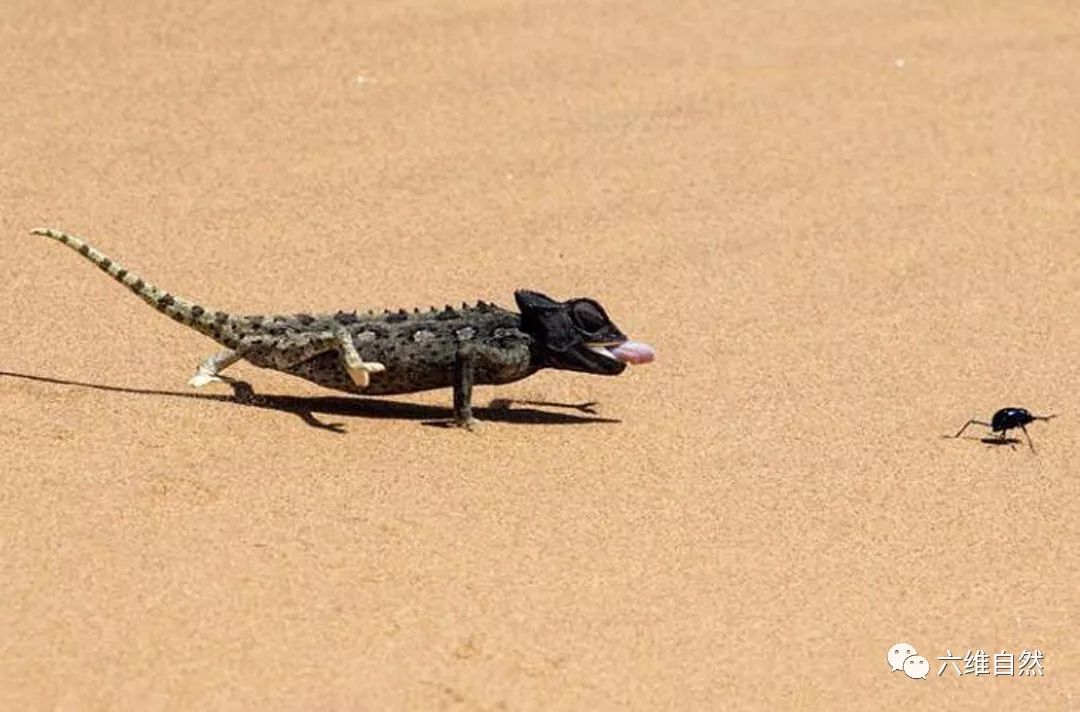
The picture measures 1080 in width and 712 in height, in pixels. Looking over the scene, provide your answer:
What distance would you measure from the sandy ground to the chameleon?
7.7 inches

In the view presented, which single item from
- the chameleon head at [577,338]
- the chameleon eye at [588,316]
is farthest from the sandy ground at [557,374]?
the chameleon eye at [588,316]

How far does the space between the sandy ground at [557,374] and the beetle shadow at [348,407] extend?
0.09 feet

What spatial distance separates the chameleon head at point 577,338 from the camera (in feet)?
25.6

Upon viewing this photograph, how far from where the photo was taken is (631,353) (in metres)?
7.90

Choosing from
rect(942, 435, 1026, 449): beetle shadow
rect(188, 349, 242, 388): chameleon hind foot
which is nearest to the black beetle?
rect(942, 435, 1026, 449): beetle shadow

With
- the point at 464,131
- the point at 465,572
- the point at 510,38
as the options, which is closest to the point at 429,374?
the point at 465,572

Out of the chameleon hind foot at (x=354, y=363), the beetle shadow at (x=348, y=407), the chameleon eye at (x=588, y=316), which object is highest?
the chameleon eye at (x=588, y=316)

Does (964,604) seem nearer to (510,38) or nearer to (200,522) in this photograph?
(200,522)

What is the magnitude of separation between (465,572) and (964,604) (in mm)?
1786

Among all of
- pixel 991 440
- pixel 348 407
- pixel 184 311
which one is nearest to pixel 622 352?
pixel 348 407

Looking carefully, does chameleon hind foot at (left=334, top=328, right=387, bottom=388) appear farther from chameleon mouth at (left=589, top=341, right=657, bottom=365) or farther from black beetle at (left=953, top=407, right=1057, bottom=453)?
black beetle at (left=953, top=407, right=1057, bottom=453)

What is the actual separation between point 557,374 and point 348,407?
1220mm

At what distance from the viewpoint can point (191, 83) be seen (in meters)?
11.5

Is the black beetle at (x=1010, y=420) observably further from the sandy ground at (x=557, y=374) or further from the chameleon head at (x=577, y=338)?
the chameleon head at (x=577, y=338)
